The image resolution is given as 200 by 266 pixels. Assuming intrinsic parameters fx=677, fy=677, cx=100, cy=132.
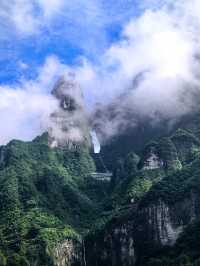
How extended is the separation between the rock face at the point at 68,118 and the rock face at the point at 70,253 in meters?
57.7

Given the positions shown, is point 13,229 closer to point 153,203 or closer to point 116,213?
point 116,213

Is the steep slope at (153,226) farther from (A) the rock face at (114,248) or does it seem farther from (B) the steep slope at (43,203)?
(B) the steep slope at (43,203)

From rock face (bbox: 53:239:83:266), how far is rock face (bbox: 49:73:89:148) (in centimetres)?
5773

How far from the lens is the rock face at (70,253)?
357 feet

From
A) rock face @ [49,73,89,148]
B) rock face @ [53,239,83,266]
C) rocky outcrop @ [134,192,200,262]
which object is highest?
rock face @ [49,73,89,148]

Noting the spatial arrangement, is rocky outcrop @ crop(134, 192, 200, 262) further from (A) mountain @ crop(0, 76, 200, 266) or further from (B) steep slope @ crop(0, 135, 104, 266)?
(B) steep slope @ crop(0, 135, 104, 266)

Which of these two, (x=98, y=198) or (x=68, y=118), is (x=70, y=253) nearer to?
(x=98, y=198)

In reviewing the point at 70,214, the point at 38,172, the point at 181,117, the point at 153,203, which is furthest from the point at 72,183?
the point at 153,203

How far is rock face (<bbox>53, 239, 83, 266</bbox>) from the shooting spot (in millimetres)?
108688

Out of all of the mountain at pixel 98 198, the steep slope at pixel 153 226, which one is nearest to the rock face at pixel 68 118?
the mountain at pixel 98 198

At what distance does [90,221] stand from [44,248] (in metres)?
20.8

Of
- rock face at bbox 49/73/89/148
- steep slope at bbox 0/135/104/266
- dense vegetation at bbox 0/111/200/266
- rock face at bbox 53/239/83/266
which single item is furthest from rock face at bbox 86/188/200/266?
rock face at bbox 49/73/89/148

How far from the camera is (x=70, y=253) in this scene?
362ft

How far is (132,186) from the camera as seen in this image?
121 meters
